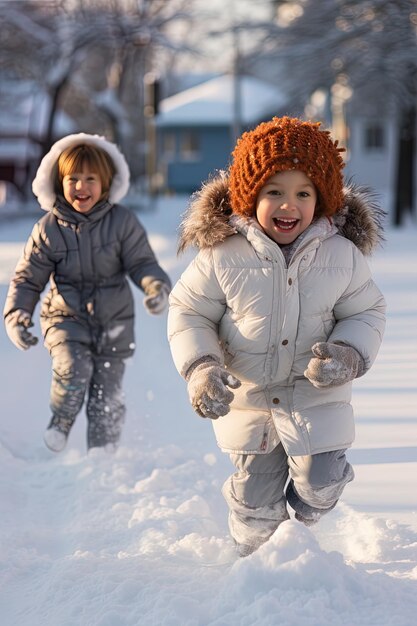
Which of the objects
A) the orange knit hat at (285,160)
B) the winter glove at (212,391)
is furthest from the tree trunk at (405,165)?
the winter glove at (212,391)

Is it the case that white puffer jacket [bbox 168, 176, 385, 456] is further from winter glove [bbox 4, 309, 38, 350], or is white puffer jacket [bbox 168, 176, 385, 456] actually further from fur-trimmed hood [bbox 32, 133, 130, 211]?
fur-trimmed hood [bbox 32, 133, 130, 211]

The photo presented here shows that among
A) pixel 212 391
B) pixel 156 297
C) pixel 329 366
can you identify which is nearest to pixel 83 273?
pixel 156 297

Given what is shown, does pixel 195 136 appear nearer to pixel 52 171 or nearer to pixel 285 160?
pixel 52 171

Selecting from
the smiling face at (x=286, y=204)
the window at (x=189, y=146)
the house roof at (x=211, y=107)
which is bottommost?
the smiling face at (x=286, y=204)

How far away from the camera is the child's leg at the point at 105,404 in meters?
5.52

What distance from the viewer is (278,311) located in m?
3.48

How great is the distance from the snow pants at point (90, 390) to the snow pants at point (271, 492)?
5.77 feet

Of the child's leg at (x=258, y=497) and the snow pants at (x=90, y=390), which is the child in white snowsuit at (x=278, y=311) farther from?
the snow pants at (x=90, y=390)

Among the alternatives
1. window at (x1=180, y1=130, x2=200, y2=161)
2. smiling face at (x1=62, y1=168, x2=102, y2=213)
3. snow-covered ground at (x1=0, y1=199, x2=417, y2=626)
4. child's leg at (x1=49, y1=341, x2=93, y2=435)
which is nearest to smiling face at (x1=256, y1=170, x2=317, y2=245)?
snow-covered ground at (x1=0, y1=199, x2=417, y2=626)

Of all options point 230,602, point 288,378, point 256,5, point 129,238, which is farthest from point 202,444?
point 256,5

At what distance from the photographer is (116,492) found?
4793 mm

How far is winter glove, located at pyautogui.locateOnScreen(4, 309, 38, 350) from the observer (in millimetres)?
4906

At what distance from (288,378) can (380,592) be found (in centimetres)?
83

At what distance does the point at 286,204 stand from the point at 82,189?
2037mm
